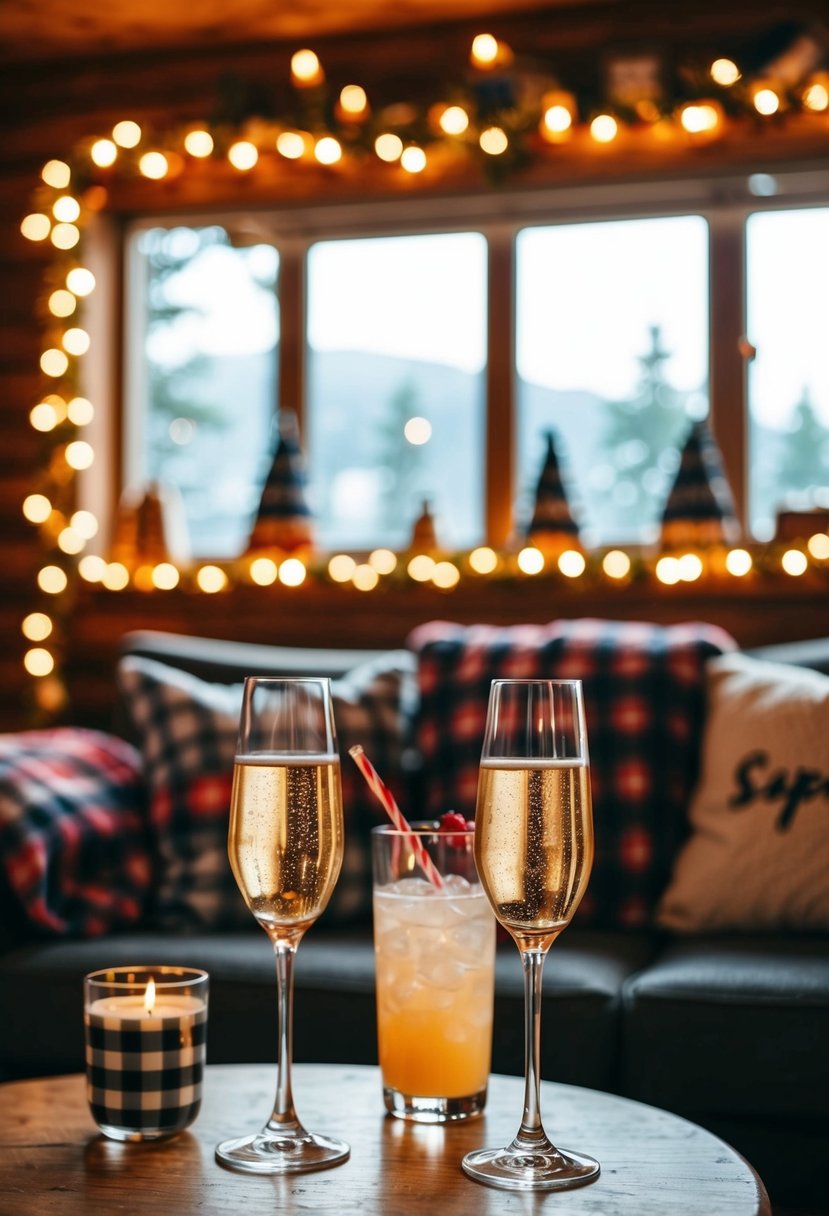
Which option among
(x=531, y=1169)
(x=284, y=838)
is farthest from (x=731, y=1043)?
(x=284, y=838)

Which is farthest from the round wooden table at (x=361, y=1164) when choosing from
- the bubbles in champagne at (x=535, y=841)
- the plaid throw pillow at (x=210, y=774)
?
the plaid throw pillow at (x=210, y=774)

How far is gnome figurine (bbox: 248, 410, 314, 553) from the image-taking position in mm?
3146

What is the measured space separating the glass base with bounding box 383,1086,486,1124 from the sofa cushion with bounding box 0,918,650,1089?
660mm

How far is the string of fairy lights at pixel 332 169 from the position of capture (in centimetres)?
294

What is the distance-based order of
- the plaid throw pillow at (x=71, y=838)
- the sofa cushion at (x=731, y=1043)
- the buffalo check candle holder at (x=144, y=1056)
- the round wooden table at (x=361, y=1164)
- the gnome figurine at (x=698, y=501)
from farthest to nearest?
the gnome figurine at (x=698, y=501) → the plaid throw pillow at (x=71, y=838) → the sofa cushion at (x=731, y=1043) → the buffalo check candle holder at (x=144, y=1056) → the round wooden table at (x=361, y=1164)

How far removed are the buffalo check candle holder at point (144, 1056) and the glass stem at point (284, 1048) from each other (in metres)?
0.09

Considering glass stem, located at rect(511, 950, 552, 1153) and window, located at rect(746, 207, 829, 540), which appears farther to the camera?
window, located at rect(746, 207, 829, 540)

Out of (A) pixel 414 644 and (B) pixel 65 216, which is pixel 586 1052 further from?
(B) pixel 65 216

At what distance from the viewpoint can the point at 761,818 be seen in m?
2.11

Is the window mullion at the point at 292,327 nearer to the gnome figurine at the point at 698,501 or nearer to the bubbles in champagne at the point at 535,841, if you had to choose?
the gnome figurine at the point at 698,501

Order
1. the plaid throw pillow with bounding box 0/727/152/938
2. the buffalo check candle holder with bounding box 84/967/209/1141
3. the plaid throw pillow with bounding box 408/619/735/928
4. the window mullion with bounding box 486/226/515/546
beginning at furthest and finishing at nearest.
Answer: the window mullion with bounding box 486/226/515/546 < the plaid throw pillow with bounding box 408/619/735/928 < the plaid throw pillow with bounding box 0/727/152/938 < the buffalo check candle holder with bounding box 84/967/209/1141

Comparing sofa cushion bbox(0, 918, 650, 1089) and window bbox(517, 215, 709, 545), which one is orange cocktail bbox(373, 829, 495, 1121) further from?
window bbox(517, 215, 709, 545)

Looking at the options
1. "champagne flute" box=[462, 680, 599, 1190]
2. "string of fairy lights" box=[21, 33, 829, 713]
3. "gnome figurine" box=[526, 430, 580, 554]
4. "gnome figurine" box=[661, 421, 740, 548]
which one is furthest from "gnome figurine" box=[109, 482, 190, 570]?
"champagne flute" box=[462, 680, 599, 1190]

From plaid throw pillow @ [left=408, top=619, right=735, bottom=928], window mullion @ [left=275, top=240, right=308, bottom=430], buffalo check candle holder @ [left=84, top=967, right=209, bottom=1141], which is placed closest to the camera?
buffalo check candle holder @ [left=84, top=967, right=209, bottom=1141]
